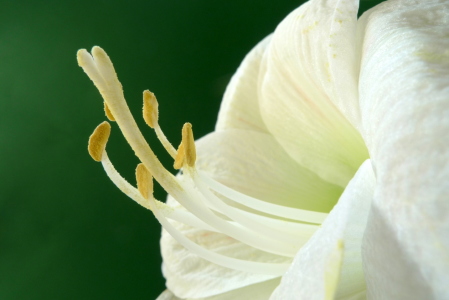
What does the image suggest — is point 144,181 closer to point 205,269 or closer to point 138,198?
point 138,198

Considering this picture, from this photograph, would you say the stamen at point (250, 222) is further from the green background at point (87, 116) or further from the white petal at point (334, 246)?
the green background at point (87, 116)

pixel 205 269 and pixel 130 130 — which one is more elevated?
pixel 130 130

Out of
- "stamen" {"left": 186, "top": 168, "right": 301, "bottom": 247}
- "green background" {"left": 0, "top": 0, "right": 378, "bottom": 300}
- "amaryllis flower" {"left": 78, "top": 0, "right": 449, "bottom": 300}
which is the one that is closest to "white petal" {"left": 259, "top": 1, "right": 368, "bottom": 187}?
"amaryllis flower" {"left": 78, "top": 0, "right": 449, "bottom": 300}

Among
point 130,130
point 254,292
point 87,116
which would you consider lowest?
point 254,292

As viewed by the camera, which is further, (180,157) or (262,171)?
(262,171)

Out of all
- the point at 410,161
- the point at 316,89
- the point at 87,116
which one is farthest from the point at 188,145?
the point at 87,116

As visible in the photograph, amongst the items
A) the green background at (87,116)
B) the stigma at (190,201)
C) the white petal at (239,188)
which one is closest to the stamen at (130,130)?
the stigma at (190,201)
